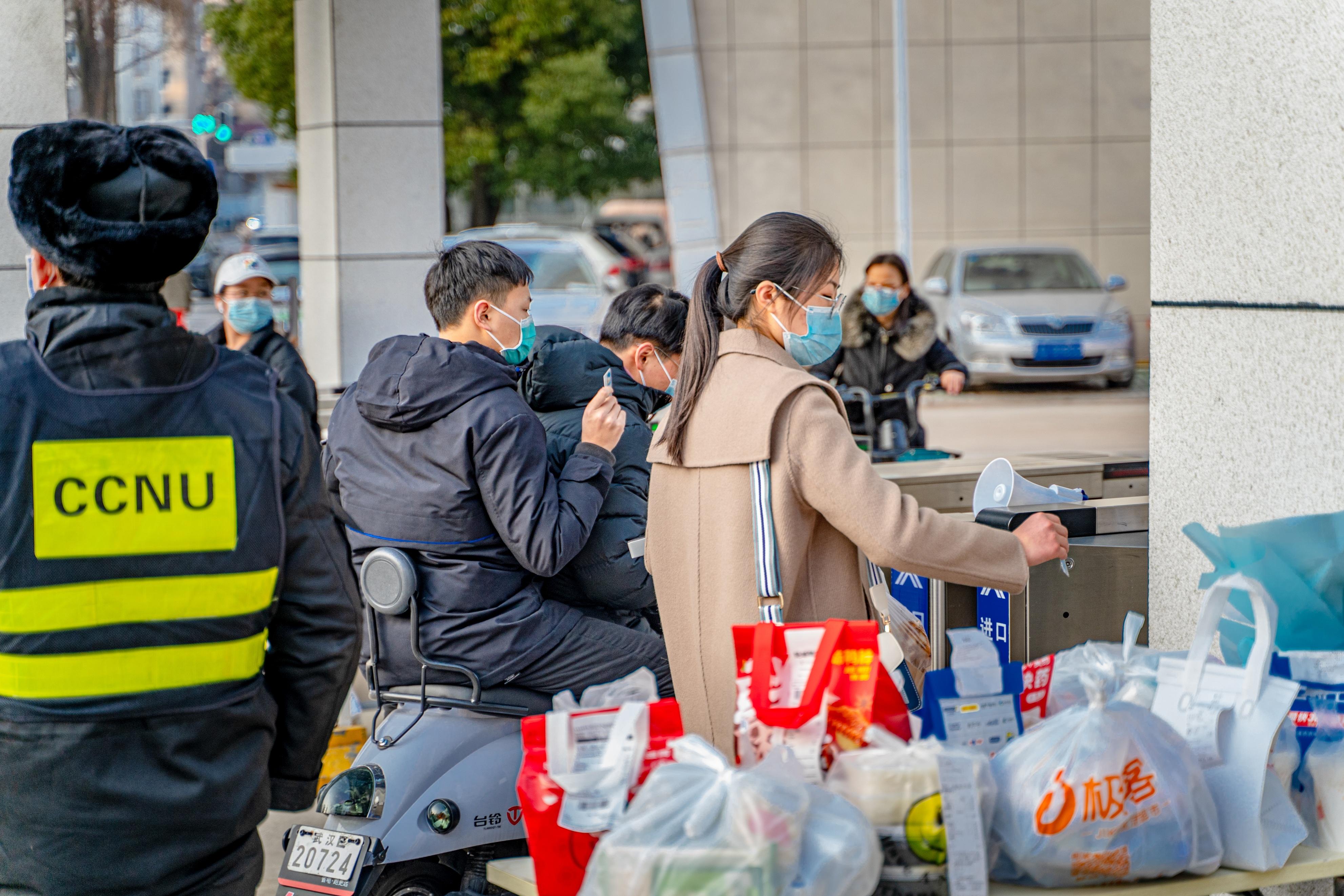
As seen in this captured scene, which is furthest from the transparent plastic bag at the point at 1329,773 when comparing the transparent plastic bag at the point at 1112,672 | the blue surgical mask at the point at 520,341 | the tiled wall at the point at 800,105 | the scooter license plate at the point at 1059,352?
the tiled wall at the point at 800,105

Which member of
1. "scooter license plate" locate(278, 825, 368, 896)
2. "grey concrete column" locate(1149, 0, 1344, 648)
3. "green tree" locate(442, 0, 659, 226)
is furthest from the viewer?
"green tree" locate(442, 0, 659, 226)

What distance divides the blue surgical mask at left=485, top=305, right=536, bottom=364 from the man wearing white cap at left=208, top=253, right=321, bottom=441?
271cm

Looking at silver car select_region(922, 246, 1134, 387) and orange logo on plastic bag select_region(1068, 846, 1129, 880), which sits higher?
silver car select_region(922, 246, 1134, 387)

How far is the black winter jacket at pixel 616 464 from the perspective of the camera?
3932 mm

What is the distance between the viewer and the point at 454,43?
88.2ft

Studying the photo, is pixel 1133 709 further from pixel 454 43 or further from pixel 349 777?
pixel 454 43

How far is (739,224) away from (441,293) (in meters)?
17.3

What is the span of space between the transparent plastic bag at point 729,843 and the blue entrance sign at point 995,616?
1.57 meters

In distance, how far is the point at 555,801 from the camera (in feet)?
7.85

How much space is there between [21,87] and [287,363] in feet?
5.51

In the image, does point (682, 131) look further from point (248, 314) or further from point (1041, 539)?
point (1041, 539)

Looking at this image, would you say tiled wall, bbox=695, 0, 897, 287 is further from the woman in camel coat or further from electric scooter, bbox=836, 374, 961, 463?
the woman in camel coat

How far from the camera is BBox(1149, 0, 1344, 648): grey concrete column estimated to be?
10.2 ft

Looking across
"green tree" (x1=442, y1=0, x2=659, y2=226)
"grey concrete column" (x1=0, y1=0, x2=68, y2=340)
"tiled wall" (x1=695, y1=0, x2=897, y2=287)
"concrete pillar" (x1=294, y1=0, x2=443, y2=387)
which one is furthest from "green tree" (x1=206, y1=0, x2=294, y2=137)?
"grey concrete column" (x1=0, y1=0, x2=68, y2=340)
